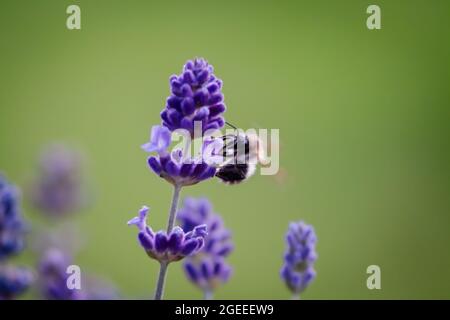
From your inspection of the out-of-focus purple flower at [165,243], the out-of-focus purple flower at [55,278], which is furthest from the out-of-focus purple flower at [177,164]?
the out-of-focus purple flower at [55,278]

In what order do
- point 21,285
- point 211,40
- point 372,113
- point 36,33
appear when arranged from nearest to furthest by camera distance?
point 21,285 → point 36,33 → point 211,40 → point 372,113

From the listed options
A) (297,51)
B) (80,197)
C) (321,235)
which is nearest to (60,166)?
(80,197)

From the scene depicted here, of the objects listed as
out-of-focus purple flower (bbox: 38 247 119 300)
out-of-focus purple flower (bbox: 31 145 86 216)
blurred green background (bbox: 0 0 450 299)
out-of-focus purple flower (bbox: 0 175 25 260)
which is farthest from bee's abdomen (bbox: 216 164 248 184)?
blurred green background (bbox: 0 0 450 299)

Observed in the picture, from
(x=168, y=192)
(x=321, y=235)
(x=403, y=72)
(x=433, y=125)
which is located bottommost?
(x=321, y=235)

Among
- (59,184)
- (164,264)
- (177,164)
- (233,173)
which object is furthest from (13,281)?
(59,184)

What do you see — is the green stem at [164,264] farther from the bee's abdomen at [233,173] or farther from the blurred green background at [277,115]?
the blurred green background at [277,115]

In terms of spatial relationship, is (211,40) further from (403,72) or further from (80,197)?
(80,197)

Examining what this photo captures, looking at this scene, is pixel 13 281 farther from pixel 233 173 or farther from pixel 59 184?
pixel 59 184
